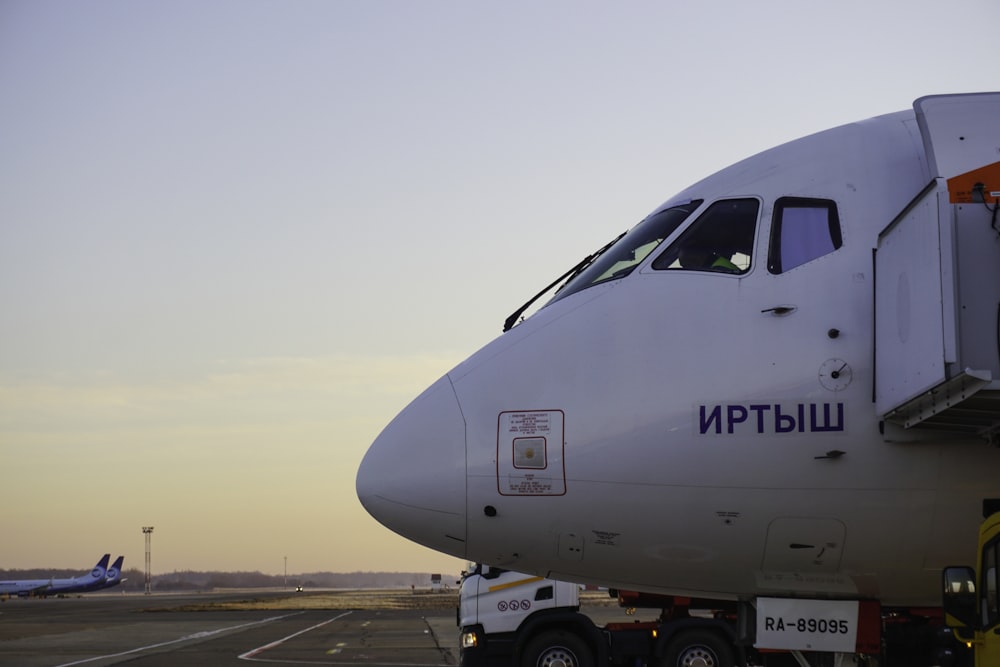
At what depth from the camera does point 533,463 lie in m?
7.32

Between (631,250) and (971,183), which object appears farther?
(631,250)

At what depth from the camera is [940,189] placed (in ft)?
21.5

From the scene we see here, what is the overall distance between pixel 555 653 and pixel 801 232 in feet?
35.0

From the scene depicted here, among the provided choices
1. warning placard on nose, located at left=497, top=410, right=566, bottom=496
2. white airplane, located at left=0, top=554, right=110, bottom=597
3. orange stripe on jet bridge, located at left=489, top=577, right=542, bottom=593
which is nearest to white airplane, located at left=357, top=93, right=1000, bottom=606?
warning placard on nose, located at left=497, top=410, right=566, bottom=496

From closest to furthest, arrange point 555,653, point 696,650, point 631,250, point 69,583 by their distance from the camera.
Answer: point 631,250
point 555,653
point 696,650
point 69,583

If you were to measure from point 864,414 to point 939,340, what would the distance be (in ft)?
3.04

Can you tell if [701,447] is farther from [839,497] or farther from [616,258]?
[616,258]

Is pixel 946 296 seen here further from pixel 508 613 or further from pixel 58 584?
pixel 58 584

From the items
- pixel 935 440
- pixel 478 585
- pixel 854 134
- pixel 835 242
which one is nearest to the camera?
pixel 935 440

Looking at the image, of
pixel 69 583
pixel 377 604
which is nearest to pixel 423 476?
pixel 377 604

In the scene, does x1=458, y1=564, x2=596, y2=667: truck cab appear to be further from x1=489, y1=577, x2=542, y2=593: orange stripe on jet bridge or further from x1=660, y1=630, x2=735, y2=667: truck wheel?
x1=660, y1=630, x2=735, y2=667: truck wheel

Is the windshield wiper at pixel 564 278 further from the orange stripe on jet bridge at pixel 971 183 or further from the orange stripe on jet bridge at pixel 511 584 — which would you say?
the orange stripe on jet bridge at pixel 511 584

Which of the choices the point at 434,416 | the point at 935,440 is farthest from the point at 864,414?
the point at 434,416

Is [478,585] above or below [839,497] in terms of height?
below
